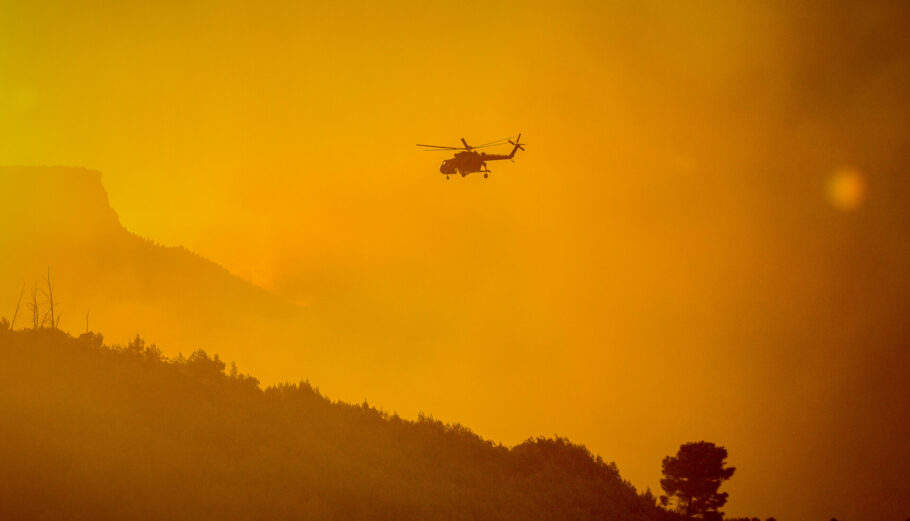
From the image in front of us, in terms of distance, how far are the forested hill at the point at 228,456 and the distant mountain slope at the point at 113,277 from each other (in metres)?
80.8

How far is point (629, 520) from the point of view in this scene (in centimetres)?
3052

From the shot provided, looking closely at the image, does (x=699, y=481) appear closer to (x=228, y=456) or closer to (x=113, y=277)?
(x=228, y=456)

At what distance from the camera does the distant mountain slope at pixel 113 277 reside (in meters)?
120

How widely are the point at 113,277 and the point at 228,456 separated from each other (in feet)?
375

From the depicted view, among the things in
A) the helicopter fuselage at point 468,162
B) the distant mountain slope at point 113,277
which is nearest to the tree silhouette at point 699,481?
the helicopter fuselage at point 468,162

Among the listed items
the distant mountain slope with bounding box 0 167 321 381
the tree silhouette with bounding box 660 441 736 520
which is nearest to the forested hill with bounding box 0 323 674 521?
the tree silhouette with bounding box 660 441 736 520

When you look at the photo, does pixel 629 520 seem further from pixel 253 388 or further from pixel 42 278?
pixel 42 278

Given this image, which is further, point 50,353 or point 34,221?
point 34,221

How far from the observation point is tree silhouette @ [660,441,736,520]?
3412cm

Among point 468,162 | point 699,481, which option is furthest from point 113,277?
point 699,481

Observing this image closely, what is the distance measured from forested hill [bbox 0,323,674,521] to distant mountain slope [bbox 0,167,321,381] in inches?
3180

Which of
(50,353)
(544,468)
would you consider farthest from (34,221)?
(544,468)

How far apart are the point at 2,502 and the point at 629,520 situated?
21.7 metres

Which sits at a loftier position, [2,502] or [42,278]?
[42,278]
